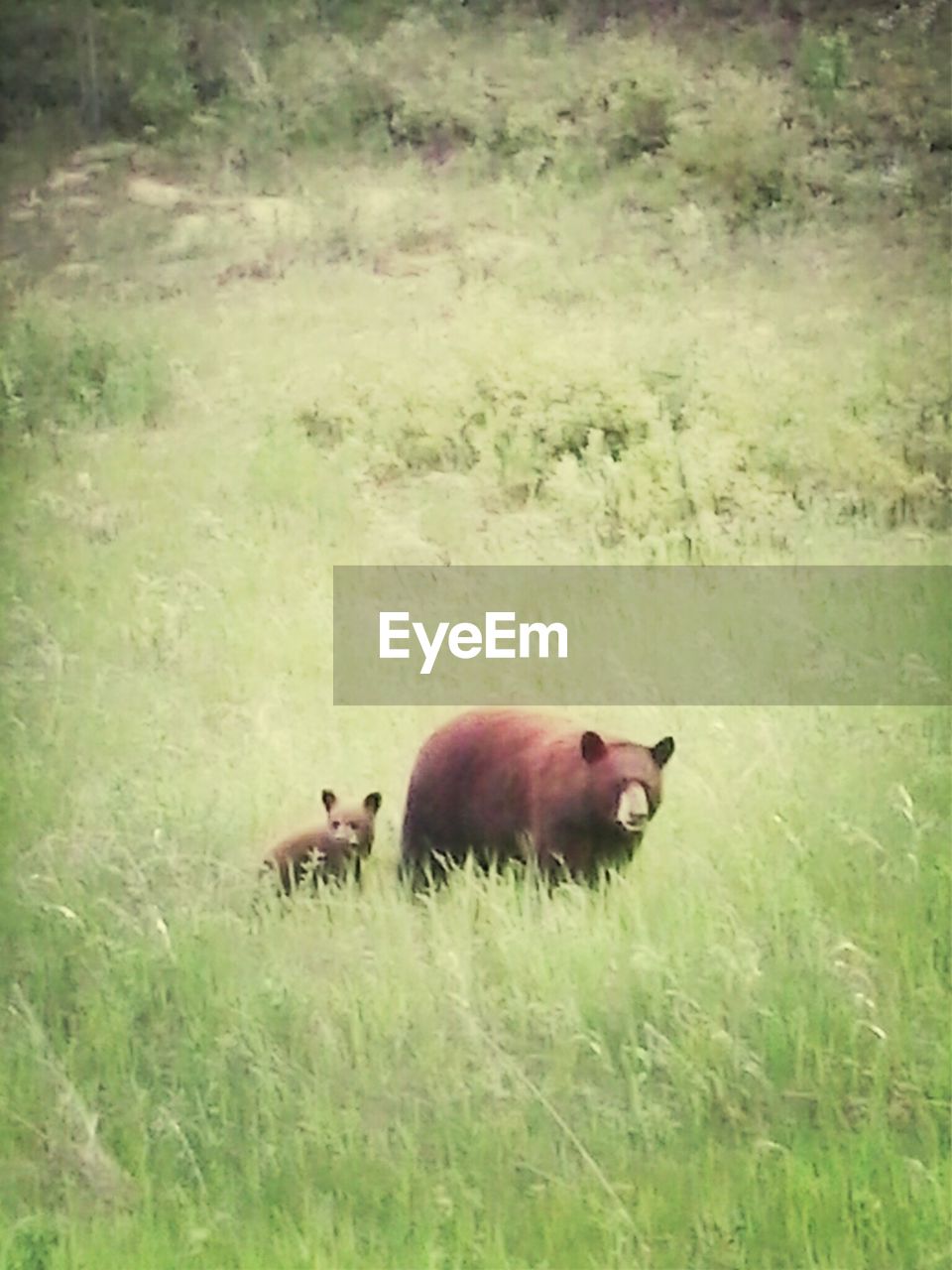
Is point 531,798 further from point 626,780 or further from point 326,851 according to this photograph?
point 326,851

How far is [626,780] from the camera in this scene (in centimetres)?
Result: 202

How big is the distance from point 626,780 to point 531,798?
139 millimetres

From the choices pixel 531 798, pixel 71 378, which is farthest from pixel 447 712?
pixel 71 378

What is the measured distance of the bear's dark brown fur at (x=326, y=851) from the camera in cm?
204

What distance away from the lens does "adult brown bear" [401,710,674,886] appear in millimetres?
2014

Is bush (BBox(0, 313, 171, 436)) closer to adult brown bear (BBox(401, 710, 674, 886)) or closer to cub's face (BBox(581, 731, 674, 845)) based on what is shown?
adult brown bear (BBox(401, 710, 674, 886))

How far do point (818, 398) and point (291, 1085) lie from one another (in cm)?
127

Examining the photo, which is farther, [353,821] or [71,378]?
[71,378]

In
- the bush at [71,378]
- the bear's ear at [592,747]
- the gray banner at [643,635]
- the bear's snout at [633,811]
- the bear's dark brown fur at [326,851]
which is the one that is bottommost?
the bear's dark brown fur at [326,851]

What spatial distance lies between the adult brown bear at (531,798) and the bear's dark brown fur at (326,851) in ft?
Answer: 0.22

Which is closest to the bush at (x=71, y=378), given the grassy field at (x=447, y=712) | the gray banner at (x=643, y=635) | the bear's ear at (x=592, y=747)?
the grassy field at (x=447, y=712)

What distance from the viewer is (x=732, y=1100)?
6.44 feet

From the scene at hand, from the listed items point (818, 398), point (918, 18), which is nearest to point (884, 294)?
point (818, 398)

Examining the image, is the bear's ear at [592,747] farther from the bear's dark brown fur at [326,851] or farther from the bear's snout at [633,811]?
the bear's dark brown fur at [326,851]
